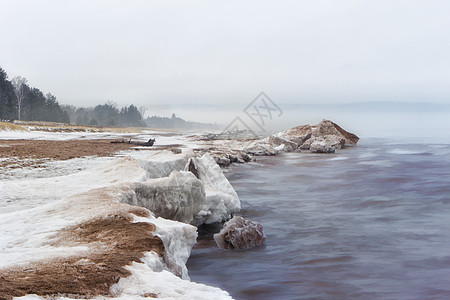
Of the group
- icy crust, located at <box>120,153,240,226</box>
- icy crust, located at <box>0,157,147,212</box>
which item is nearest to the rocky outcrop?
icy crust, located at <box>0,157,147,212</box>

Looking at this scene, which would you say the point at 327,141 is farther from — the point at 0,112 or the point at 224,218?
the point at 0,112

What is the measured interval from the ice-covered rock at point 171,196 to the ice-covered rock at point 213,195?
647 millimetres

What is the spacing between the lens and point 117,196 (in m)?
7.00

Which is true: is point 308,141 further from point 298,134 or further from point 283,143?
point 298,134

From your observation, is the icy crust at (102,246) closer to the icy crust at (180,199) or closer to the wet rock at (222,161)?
the icy crust at (180,199)

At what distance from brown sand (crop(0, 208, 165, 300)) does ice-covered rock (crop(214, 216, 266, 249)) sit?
2663 mm

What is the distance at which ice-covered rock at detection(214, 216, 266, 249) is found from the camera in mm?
7716

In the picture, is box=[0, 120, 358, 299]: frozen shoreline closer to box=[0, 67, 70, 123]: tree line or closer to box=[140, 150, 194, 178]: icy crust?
box=[140, 150, 194, 178]: icy crust

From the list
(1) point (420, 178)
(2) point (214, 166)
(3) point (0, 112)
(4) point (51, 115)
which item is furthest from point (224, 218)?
(4) point (51, 115)

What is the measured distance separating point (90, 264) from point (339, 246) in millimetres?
5731

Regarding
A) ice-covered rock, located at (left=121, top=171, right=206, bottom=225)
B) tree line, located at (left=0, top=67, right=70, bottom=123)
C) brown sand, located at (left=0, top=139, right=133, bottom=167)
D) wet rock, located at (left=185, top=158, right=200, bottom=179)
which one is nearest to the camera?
ice-covered rock, located at (left=121, top=171, right=206, bottom=225)

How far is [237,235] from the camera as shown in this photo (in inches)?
305

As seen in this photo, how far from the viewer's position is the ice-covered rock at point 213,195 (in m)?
9.31

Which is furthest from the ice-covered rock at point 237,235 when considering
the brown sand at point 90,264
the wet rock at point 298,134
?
the wet rock at point 298,134
